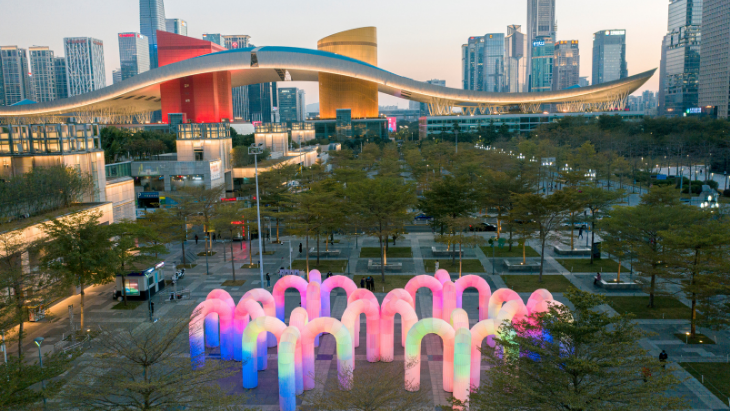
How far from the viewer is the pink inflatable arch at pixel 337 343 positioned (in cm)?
1574

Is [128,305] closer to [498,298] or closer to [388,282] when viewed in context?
[388,282]

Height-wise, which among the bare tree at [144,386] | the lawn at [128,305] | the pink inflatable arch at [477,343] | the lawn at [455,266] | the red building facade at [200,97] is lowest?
the lawn at [128,305]

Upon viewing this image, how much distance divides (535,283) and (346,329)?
15.4 m

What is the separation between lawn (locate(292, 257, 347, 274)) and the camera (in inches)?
1224

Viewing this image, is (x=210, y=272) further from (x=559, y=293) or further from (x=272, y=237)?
(x=559, y=293)

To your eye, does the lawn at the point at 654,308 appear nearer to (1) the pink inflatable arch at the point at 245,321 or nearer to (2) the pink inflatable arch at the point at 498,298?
(2) the pink inflatable arch at the point at 498,298

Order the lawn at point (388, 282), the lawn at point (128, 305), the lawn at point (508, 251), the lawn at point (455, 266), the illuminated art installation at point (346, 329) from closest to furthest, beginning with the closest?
the illuminated art installation at point (346, 329) → the lawn at point (128, 305) → the lawn at point (388, 282) → the lawn at point (455, 266) → the lawn at point (508, 251)

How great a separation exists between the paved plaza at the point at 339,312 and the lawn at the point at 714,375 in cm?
24

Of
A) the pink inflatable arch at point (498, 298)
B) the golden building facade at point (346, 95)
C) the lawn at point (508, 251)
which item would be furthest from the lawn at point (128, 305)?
the golden building facade at point (346, 95)

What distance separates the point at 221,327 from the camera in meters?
18.3

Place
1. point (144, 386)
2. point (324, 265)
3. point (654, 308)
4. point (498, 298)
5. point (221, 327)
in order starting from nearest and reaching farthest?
point (144, 386) → point (221, 327) → point (498, 298) → point (654, 308) → point (324, 265)

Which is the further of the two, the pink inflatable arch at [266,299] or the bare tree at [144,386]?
the pink inflatable arch at [266,299]

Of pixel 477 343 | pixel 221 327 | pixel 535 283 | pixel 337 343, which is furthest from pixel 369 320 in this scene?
pixel 535 283

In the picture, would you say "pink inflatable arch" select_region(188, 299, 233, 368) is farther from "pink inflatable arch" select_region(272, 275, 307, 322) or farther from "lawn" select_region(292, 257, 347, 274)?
"lawn" select_region(292, 257, 347, 274)
